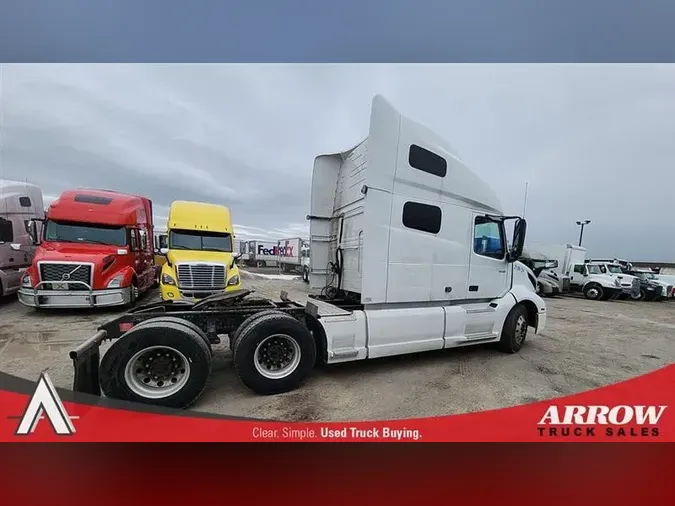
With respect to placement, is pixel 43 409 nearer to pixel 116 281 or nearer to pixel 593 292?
pixel 116 281

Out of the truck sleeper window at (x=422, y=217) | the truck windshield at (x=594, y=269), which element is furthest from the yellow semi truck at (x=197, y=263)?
the truck windshield at (x=594, y=269)

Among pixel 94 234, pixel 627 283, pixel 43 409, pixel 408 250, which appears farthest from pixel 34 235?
pixel 627 283

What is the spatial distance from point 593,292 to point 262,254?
33.6ft

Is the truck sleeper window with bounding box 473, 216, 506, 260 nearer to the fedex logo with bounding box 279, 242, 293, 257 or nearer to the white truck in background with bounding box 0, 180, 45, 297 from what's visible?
the fedex logo with bounding box 279, 242, 293, 257

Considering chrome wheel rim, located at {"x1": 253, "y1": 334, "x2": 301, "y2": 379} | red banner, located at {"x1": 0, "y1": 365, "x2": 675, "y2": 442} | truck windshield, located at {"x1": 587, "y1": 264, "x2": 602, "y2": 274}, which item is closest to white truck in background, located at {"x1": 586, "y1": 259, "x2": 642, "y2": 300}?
truck windshield, located at {"x1": 587, "y1": 264, "x2": 602, "y2": 274}

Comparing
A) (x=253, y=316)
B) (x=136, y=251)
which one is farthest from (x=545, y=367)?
(x=136, y=251)

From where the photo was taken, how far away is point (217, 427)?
6.47ft

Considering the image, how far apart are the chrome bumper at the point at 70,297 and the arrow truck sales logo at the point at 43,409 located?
1.00 m

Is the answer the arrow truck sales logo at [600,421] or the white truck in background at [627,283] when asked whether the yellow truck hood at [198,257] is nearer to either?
the arrow truck sales logo at [600,421]

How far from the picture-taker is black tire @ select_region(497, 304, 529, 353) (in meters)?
3.71

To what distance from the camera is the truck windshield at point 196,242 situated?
5.18 metres

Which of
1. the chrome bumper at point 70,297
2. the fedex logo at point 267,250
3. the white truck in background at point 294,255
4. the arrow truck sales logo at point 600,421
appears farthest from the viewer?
the white truck in background at point 294,255

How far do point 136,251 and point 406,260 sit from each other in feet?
14.1

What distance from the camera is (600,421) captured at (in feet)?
6.70
